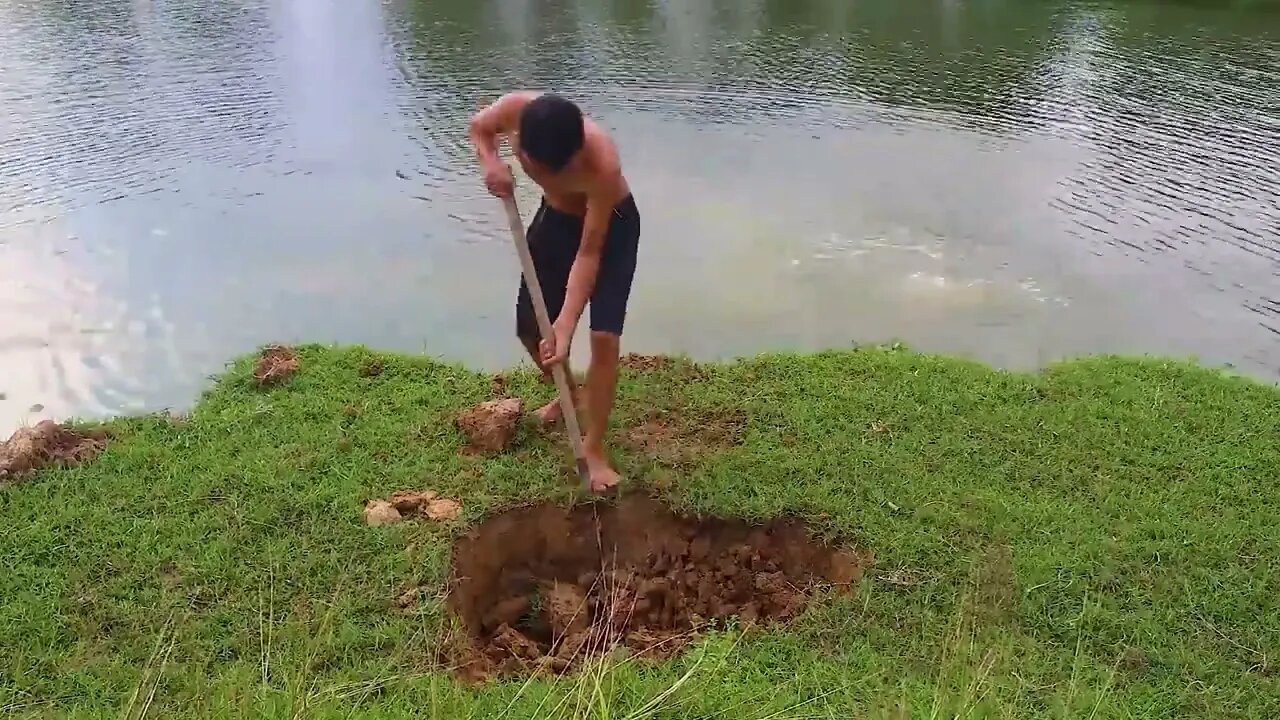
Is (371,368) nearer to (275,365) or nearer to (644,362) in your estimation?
(275,365)

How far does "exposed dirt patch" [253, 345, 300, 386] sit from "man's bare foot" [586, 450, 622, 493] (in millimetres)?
1471

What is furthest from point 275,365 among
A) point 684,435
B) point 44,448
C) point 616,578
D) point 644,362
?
point 616,578

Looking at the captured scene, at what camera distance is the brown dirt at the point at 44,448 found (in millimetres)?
3520

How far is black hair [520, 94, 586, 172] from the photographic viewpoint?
2826 millimetres

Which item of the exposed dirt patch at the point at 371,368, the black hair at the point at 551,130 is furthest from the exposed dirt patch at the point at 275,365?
the black hair at the point at 551,130

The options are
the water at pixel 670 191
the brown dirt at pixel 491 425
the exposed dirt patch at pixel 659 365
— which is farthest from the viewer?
the water at pixel 670 191

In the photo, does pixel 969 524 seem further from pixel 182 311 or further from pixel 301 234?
pixel 301 234

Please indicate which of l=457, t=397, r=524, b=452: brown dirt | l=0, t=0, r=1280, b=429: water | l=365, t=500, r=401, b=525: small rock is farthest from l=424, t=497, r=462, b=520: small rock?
l=0, t=0, r=1280, b=429: water

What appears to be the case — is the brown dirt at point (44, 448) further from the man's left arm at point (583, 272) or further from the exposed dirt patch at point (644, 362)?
the exposed dirt patch at point (644, 362)

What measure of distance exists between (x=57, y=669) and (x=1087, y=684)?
271cm

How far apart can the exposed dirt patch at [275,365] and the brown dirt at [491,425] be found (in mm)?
886

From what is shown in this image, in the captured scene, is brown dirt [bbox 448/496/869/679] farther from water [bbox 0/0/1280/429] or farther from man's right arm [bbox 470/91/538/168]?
water [bbox 0/0/1280/429]

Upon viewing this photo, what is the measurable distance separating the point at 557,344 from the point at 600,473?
528 millimetres

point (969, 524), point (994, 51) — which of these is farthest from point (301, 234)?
point (994, 51)
